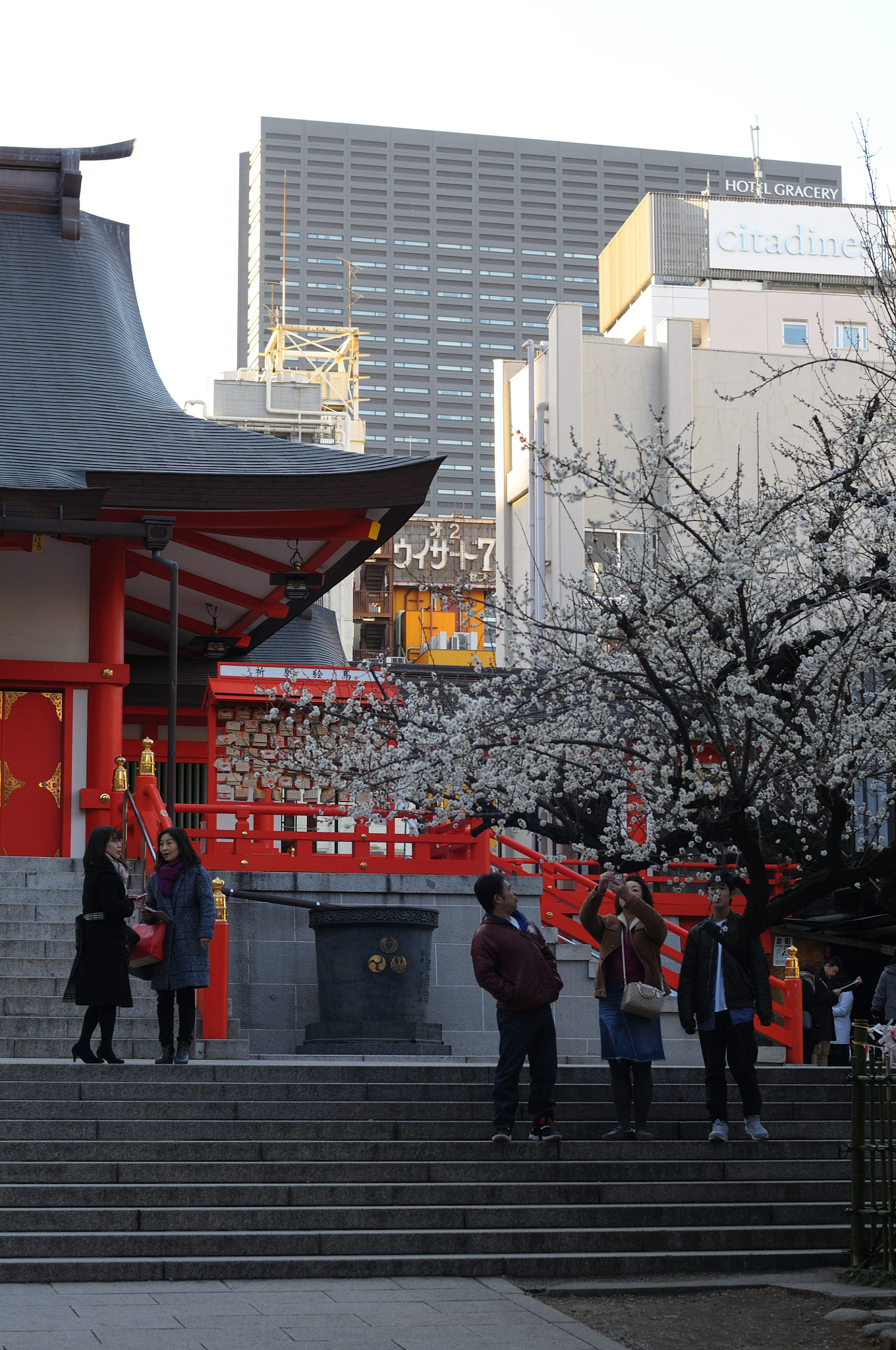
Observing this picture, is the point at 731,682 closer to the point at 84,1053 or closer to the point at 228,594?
the point at 84,1053

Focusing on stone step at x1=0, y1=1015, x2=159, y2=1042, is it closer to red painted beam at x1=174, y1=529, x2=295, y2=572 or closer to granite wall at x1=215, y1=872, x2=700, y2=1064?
granite wall at x1=215, y1=872, x2=700, y2=1064

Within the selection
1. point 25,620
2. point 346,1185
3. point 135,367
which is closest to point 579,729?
point 346,1185

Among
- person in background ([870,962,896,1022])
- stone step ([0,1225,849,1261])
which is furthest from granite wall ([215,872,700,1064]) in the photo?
stone step ([0,1225,849,1261])

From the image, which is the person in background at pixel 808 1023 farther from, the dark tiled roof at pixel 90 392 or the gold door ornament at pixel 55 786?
the gold door ornament at pixel 55 786

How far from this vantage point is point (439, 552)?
218 ft

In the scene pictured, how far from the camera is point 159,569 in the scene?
1980 centimetres

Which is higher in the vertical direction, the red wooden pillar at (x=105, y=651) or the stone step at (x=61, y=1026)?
the red wooden pillar at (x=105, y=651)

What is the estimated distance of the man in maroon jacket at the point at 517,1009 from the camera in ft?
31.7

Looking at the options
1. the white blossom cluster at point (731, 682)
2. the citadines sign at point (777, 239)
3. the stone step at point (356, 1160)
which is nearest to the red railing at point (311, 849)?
the white blossom cluster at point (731, 682)

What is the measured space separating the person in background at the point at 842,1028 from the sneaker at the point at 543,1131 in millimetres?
7420

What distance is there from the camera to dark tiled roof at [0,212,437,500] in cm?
1819

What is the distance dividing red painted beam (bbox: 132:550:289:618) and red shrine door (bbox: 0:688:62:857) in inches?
107

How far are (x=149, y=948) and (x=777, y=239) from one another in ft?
127

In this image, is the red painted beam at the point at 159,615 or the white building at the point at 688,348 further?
the white building at the point at 688,348
